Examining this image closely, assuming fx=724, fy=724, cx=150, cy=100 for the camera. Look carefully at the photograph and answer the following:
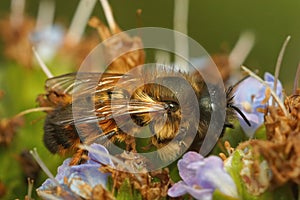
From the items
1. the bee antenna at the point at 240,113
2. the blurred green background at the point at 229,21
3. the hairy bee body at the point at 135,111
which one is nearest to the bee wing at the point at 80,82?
the hairy bee body at the point at 135,111

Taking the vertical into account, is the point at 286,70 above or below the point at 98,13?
below

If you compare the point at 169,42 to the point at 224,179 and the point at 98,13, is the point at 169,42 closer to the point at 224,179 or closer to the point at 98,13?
the point at 224,179

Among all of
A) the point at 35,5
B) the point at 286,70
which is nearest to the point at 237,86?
the point at 286,70

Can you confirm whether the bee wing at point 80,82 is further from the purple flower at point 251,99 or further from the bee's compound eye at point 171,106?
the purple flower at point 251,99

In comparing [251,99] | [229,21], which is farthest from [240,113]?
[229,21]

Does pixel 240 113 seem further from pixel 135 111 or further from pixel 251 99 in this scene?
pixel 135 111

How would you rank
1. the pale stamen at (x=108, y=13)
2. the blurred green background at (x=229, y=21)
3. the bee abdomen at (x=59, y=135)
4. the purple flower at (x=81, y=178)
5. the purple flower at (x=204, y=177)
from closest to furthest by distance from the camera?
1. the purple flower at (x=204, y=177)
2. the purple flower at (x=81, y=178)
3. the bee abdomen at (x=59, y=135)
4. the pale stamen at (x=108, y=13)
5. the blurred green background at (x=229, y=21)
